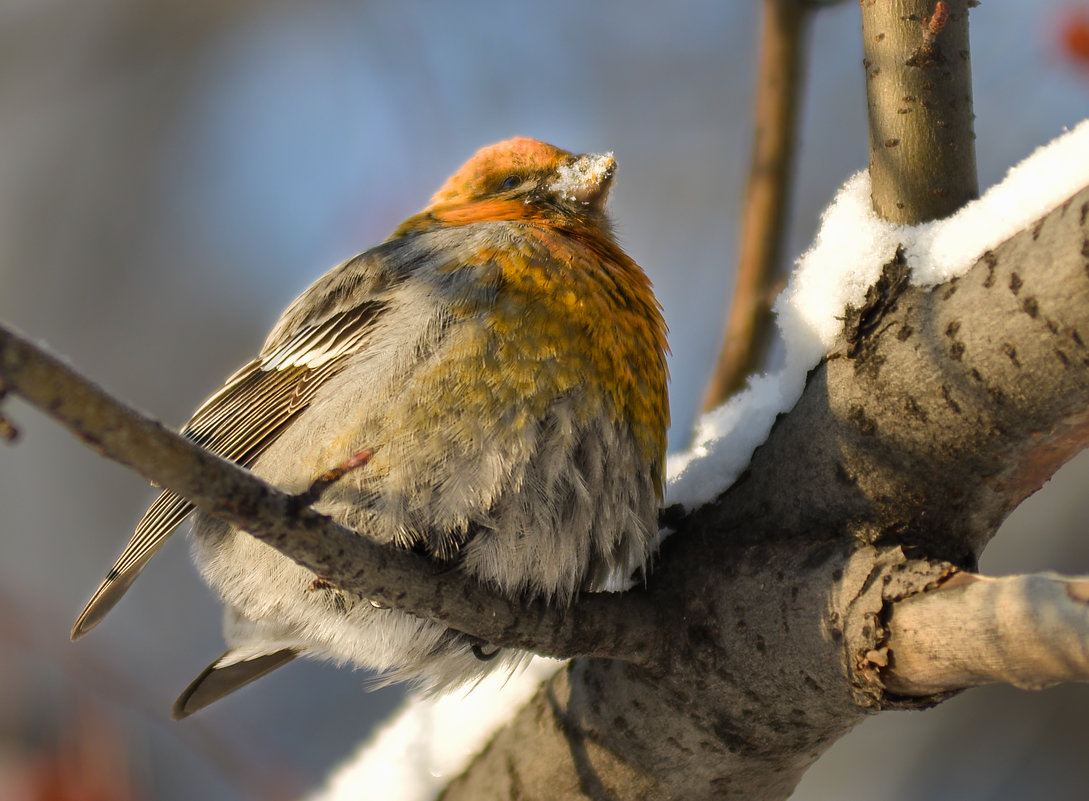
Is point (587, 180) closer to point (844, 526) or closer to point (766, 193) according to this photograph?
point (766, 193)

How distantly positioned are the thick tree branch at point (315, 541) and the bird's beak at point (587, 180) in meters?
1.73

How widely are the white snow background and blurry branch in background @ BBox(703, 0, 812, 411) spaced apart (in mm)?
575

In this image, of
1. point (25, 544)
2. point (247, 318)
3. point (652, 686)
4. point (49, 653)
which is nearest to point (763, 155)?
point (652, 686)

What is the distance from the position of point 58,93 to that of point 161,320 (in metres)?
1.67

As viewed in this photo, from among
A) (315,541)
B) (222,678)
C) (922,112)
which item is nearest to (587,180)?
(922,112)

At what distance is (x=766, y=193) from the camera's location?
3.51 m

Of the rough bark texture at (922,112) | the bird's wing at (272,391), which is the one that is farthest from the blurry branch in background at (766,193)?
the bird's wing at (272,391)

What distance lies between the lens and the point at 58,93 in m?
6.05

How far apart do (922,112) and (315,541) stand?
5.83 ft

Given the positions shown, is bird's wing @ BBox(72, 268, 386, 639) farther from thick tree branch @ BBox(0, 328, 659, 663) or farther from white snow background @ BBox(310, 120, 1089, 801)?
white snow background @ BBox(310, 120, 1089, 801)

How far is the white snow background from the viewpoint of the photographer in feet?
6.25

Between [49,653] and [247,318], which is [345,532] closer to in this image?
[49,653]

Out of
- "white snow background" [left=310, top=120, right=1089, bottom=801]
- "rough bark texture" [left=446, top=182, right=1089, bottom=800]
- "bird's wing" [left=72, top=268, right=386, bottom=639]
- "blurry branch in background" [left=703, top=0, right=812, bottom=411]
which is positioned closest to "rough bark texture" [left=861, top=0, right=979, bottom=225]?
"white snow background" [left=310, top=120, right=1089, bottom=801]

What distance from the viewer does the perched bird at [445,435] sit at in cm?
235
